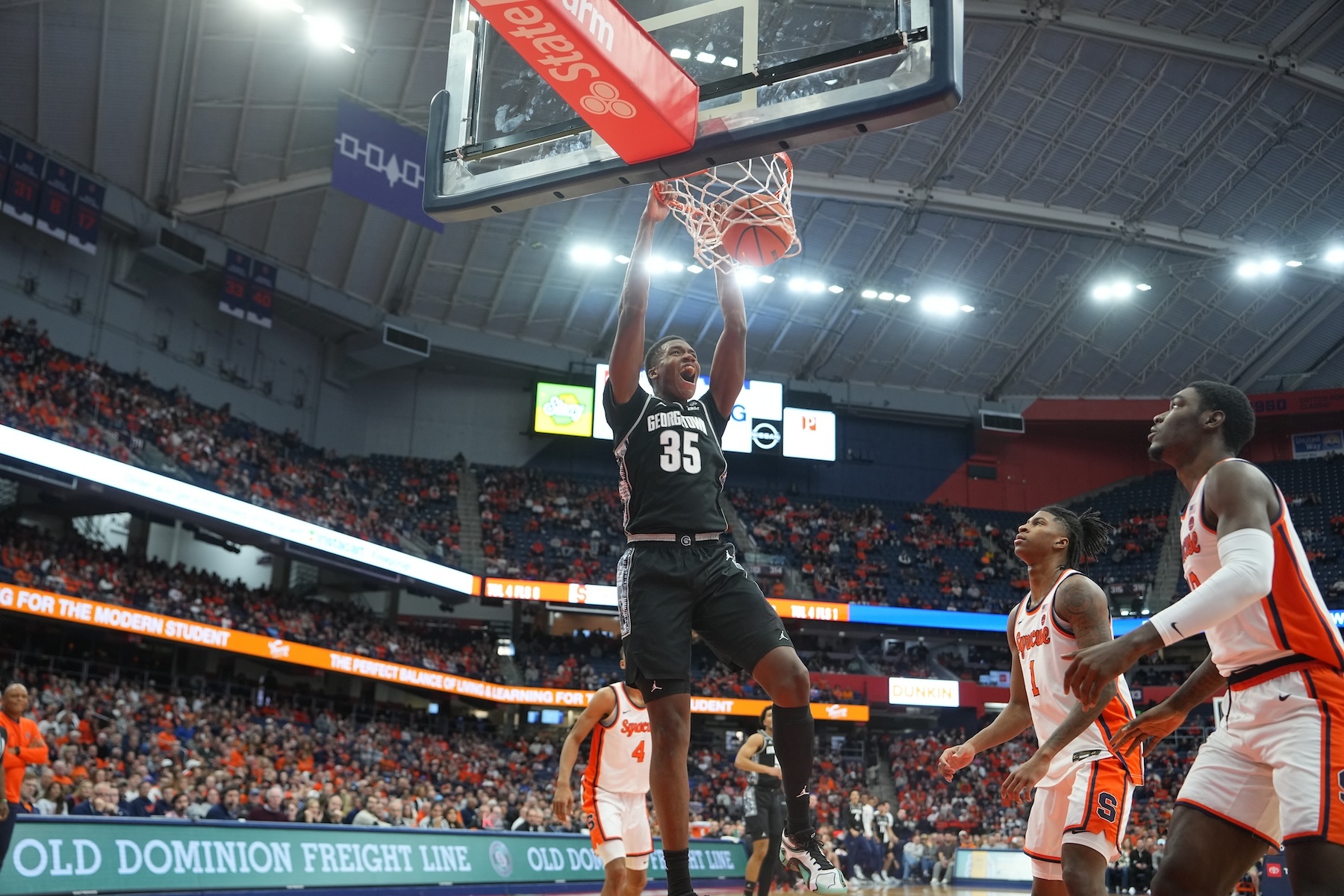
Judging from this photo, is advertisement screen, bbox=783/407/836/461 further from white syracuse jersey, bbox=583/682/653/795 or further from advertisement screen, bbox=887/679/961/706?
white syracuse jersey, bbox=583/682/653/795

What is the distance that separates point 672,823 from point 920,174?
27.0 metres

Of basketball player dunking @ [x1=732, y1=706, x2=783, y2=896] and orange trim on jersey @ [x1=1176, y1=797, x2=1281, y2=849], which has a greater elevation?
orange trim on jersey @ [x1=1176, y1=797, x2=1281, y2=849]

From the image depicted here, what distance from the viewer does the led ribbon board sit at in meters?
20.3

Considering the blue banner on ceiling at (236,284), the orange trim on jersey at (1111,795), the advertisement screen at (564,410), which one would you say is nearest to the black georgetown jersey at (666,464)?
the orange trim on jersey at (1111,795)

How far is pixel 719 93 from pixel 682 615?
2.62 metres

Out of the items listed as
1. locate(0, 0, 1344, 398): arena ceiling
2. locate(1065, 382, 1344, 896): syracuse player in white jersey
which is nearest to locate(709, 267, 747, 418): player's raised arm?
locate(1065, 382, 1344, 896): syracuse player in white jersey

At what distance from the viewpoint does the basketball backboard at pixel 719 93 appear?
4996 millimetres

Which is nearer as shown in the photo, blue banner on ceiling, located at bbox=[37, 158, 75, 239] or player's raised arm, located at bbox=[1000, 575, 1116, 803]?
player's raised arm, located at bbox=[1000, 575, 1116, 803]

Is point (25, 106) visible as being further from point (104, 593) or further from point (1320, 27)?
point (1320, 27)

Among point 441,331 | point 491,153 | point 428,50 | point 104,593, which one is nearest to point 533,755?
point 104,593

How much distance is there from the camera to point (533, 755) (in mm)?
28047

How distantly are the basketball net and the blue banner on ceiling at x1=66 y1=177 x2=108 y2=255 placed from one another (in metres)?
22.2

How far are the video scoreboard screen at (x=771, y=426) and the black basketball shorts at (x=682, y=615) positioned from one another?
2984cm

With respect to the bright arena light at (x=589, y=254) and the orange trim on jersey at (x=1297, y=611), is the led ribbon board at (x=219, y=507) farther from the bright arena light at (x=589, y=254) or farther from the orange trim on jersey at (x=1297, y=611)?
the orange trim on jersey at (x=1297, y=611)
